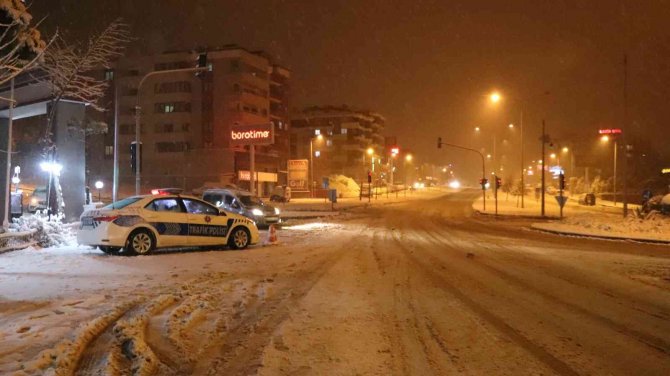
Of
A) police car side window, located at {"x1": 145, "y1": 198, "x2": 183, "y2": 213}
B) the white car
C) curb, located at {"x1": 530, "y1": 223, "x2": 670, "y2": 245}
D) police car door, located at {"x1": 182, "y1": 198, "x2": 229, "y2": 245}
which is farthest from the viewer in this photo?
curb, located at {"x1": 530, "y1": 223, "x2": 670, "y2": 245}

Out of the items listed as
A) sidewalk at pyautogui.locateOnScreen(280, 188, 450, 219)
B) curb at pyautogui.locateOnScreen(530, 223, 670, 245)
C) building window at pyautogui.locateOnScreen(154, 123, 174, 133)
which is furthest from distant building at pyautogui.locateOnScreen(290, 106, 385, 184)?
curb at pyautogui.locateOnScreen(530, 223, 670, 245)

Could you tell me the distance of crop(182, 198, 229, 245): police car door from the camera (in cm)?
1502

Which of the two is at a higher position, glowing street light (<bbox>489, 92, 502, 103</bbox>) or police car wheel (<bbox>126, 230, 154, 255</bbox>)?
glowing street light (<bbox>489, 92, 502, 103</bbox>)

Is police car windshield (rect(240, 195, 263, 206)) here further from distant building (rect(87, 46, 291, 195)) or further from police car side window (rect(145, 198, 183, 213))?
distant building (rect(87, 46, 291, 195))

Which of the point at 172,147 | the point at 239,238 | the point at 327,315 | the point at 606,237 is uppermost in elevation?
the point at 172,147

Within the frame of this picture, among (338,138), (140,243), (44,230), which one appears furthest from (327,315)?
(338,138)

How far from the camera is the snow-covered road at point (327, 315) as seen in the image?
226 inches

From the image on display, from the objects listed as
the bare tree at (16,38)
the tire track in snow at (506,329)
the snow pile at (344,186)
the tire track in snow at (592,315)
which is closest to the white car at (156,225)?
the bare tree at (16,38)

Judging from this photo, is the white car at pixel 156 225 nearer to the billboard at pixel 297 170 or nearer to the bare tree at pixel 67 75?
the bare tree at pixel 67 75

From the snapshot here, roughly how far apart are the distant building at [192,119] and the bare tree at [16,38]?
5897 cm

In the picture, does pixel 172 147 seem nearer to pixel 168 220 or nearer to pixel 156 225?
pixel 168 220

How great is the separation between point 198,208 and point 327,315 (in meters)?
8.35

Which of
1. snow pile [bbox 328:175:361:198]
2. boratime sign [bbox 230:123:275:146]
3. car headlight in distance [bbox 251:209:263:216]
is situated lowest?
car headlight in distance [bbox 251:209:263:216]

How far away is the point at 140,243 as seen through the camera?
14047mm
